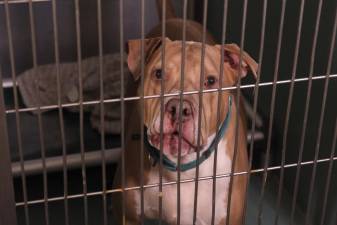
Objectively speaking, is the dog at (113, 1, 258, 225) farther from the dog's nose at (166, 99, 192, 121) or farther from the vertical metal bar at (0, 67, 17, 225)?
the vertical metal bar at (0, 67, 17, 225)

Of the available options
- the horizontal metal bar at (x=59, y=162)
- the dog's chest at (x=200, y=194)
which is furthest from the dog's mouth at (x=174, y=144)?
the horizontal metal bar at (x=59, y=162)

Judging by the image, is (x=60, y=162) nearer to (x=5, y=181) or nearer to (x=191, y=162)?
(x=191, y=162)

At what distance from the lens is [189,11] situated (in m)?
2.30

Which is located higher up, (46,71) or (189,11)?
(189,11)

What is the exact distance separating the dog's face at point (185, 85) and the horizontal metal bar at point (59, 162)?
406mm

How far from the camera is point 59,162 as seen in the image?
5.80 feet

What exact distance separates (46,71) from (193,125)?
1.12 meters

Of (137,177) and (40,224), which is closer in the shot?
(137,177)

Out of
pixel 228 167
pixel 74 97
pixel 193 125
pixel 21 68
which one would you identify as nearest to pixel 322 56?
pixel 228 167

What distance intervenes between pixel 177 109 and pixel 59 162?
0.65 meters

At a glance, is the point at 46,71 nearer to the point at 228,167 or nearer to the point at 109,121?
the point at 109,121

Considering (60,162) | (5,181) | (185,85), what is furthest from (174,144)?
(60,162)

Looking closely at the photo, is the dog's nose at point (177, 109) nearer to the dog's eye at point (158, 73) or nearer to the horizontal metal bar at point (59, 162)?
the dog's eye at point (158, 73)

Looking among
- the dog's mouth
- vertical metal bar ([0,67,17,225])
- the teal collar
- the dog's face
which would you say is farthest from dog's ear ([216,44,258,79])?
vertical metal bar ([0,67,17,225])
